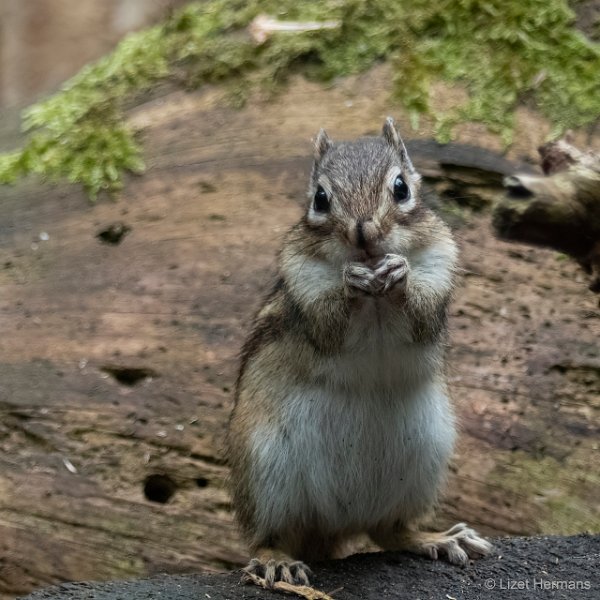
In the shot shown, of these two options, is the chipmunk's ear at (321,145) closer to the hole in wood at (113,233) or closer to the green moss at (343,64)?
the green moss at (343,64)

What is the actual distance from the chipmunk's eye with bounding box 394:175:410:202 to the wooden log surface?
150 centimetres

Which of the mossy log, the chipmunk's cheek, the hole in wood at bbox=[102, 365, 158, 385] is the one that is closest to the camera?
the mossy log

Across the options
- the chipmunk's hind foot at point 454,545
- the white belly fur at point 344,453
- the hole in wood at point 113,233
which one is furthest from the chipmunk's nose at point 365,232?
the hole in wood at point 113,233

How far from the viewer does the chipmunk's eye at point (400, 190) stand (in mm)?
3401

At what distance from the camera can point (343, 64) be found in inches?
212

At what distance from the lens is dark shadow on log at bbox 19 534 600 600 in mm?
3203

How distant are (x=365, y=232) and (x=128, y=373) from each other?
7.06 ft

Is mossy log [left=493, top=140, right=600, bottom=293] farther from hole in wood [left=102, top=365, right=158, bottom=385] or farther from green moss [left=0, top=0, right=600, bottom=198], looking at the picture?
hole in wood [left=102, top=365, right=158, bottom=385]

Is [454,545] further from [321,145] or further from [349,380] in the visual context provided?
[321,145]

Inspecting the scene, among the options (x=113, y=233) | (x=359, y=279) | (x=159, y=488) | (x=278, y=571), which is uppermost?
(x=359, y=279)

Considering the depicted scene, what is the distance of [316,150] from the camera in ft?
12.6

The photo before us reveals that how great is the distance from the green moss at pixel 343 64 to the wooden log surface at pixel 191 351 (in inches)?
5.7

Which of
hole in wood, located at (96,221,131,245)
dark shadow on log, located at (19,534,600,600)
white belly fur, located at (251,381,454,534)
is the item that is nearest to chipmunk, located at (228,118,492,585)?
white belly fur, located at (251,381,454,534)

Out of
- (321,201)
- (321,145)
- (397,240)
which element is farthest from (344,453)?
(321,145)
